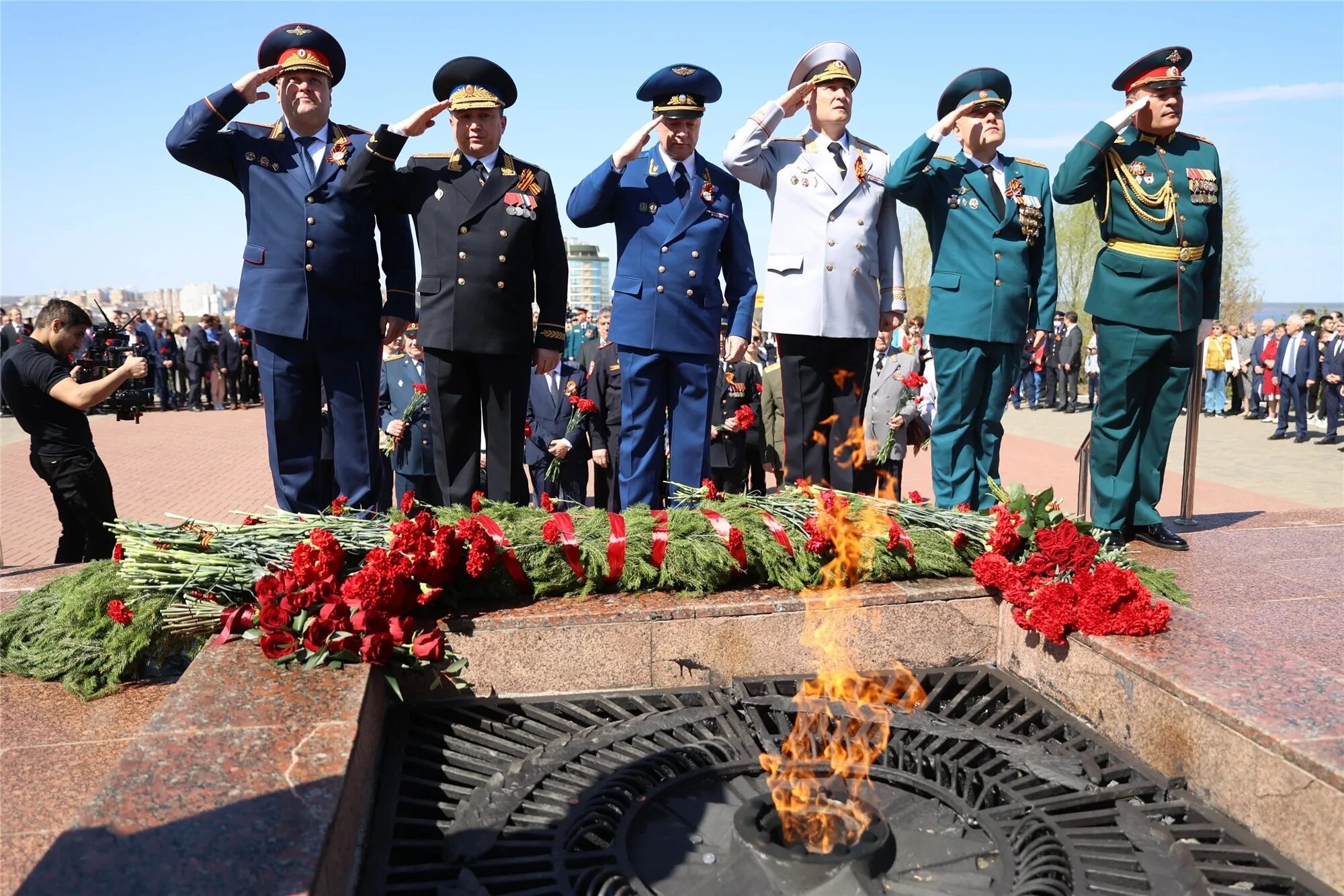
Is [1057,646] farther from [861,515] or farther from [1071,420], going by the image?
[1071,420]

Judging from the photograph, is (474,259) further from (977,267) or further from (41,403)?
(41,403)

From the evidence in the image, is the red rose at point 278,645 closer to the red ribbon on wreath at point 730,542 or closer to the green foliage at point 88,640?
the green foliage at point 88,640

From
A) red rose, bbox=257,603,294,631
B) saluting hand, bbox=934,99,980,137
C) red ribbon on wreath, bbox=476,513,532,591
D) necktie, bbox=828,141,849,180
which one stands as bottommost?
red rose, bbox=257,603,294,631

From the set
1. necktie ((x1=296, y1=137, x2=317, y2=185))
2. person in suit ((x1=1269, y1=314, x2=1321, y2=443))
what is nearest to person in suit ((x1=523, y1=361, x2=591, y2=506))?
necktie ((x1=296, y1=137, x2=317, y2=185))

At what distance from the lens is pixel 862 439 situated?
201 inches

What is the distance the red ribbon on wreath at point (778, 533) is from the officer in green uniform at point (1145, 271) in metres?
2.01

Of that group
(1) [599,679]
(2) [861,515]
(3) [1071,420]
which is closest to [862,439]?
(2) [861,515]

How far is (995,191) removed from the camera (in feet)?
15.8

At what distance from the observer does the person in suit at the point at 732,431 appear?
729 cm

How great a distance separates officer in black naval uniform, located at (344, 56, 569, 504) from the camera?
4465 millimetres

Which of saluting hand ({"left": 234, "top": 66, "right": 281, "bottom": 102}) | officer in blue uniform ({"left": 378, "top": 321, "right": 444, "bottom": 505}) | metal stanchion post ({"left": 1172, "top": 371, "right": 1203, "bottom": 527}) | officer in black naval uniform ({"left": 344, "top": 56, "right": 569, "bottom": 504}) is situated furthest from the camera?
officer in blue uniform ({"left": 378, "top": 321, "right": 444, "bottom": 505})

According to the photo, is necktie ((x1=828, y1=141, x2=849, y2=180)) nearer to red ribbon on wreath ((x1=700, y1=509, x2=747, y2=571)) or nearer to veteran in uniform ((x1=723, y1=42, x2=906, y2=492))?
veteran in uniform ((x1=723, y1=42, x2=906, y2=492))

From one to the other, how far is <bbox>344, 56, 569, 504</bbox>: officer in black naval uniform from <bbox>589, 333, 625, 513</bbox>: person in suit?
241 cm

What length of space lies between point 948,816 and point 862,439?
8.72ft
